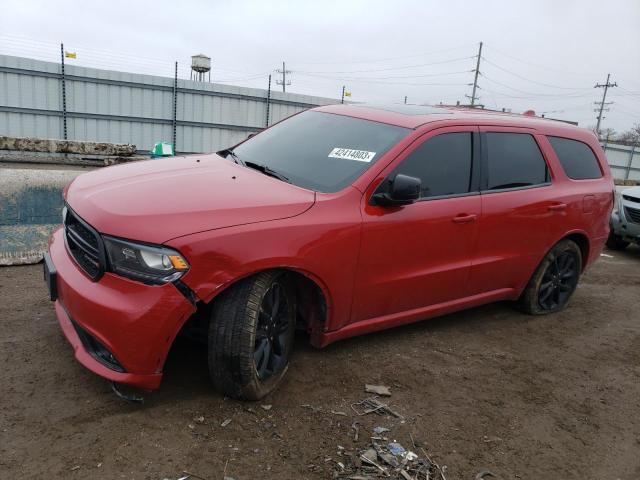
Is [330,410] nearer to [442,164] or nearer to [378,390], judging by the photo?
[378,390]

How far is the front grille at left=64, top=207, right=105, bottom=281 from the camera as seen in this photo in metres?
2.64

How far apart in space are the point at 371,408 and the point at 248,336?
863mm

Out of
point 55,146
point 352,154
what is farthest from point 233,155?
point 55,146

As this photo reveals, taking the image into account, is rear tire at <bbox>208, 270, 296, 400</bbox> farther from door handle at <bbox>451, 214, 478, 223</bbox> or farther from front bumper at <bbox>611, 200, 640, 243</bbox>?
front bumper at <bbox>611, 200, 640, 243</bbox>

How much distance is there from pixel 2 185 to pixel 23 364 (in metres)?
2.33

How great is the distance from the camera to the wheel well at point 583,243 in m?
4.90

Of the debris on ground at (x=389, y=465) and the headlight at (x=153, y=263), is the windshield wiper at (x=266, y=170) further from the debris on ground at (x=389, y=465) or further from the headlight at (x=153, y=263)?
the debris on ground at (x=389, y=465)

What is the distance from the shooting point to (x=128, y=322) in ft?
8.32

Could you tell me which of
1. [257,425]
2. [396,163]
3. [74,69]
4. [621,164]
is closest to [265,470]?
[257,425]

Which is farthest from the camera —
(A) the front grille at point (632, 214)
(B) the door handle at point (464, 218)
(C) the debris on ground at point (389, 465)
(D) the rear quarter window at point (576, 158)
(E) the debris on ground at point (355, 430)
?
(A) the front grille at point (632, 214)

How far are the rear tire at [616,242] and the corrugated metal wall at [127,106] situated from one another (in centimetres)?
1284

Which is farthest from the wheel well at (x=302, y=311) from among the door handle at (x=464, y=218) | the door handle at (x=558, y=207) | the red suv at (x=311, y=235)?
the door handle at (x=558, y=207)

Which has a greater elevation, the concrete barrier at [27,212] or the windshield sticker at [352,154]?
the windshield sticker at [352,154]

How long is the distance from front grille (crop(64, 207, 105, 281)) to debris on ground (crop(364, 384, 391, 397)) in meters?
1.70
